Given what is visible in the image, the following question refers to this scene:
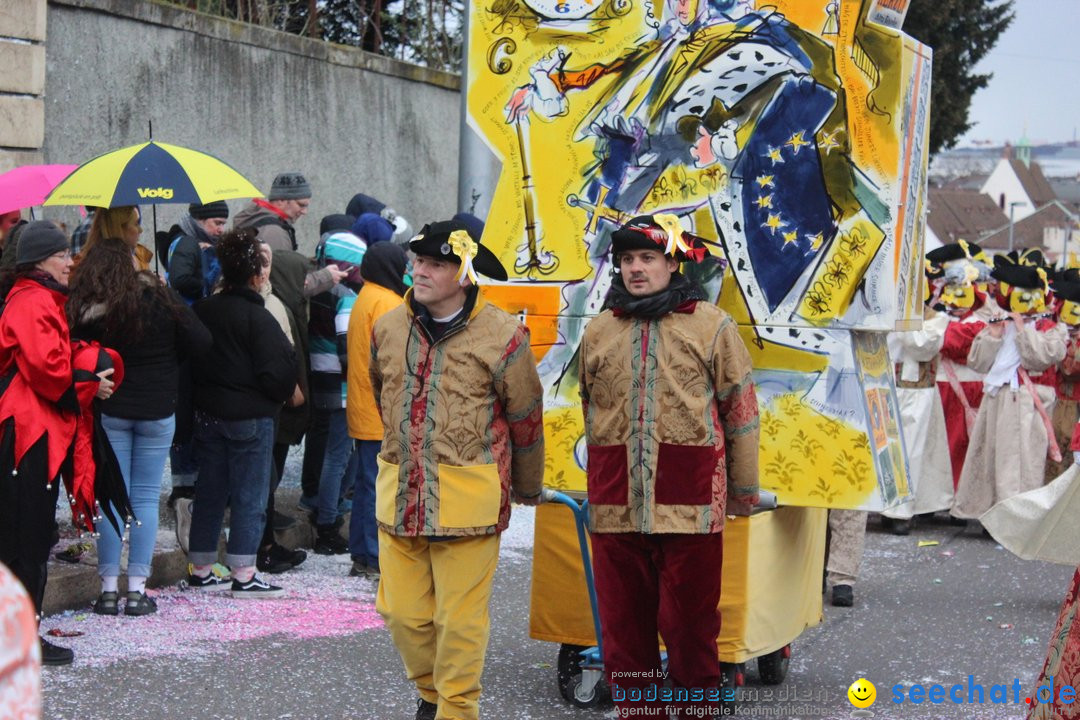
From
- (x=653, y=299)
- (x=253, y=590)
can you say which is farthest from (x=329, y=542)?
(x=653, y=299)

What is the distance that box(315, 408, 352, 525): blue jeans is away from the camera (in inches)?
328

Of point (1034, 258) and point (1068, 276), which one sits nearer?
point (1068, 276)

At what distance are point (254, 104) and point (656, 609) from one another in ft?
23.0

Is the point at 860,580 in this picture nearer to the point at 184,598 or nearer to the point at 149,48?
the point at 184,598

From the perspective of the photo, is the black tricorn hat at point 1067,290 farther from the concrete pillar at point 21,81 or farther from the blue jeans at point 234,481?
the concrete pillar at point 21,81

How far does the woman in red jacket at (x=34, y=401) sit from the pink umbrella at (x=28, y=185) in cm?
133

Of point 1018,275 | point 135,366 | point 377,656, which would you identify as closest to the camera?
point 377,656

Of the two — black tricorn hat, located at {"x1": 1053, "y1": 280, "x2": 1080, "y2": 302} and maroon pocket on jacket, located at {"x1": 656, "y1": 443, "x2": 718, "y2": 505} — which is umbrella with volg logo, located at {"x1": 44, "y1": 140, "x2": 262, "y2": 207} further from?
black tricorn hat, located at {"x1": 1053, "y1": 280, "x2": 1080, "y2": 302}

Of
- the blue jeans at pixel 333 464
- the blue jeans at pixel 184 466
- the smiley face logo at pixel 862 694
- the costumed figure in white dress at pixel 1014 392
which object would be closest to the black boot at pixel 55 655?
the blue jeans at pixel 184 466

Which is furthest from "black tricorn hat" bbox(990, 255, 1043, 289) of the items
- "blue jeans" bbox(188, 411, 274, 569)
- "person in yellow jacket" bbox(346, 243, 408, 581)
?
"blue jeans" bbox(188, 411, 274, 569)

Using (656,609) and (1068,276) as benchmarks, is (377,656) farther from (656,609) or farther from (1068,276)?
(1068,276)

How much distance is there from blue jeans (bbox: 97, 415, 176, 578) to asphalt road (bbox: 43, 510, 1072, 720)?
0.27m

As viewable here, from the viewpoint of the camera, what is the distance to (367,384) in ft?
25.2

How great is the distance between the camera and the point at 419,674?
5.15 m
